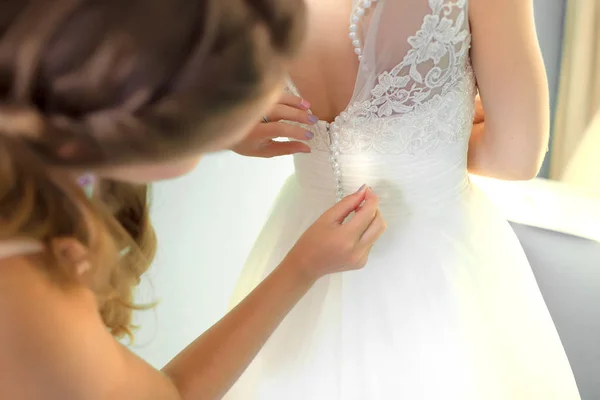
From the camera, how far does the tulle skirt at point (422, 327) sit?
2.09ft

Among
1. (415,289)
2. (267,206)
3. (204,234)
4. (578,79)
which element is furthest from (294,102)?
(578,79)

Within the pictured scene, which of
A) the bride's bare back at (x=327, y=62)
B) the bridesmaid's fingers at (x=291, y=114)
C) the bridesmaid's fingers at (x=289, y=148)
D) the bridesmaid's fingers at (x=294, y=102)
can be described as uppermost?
the bride's bare back at (x=327, y=62)

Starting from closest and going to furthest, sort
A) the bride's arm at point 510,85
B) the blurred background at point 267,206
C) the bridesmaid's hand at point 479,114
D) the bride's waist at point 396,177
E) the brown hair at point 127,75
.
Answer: the brown hair at point 127,75
the bride's arm at point 510,85
the bride's waist at point 396,177
the bridesmaid's hand at point 479,114
the blurred background at point 267,206

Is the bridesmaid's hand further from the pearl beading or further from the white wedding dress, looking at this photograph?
the pearl beading

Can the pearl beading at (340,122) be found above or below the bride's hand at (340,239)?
above

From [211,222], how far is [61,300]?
857 mm

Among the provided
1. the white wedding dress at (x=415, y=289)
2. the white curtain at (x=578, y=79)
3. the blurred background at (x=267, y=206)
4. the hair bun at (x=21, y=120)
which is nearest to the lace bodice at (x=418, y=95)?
the white wedding dress at (x=415, y=289)

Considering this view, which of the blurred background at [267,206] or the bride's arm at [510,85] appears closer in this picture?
the bride's arm at [510,85]

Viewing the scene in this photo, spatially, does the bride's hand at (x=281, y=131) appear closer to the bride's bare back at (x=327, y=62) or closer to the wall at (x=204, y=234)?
the bride's bare back at (x=327, y=62)

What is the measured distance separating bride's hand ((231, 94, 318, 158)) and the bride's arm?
0.19m

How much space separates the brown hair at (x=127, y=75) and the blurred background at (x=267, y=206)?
2.63 ft

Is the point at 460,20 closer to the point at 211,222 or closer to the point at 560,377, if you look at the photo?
the point at 560,377

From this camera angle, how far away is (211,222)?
3.98ft

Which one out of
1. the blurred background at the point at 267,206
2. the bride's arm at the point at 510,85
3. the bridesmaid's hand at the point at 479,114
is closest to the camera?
the bride's arm at the point at 510,85
